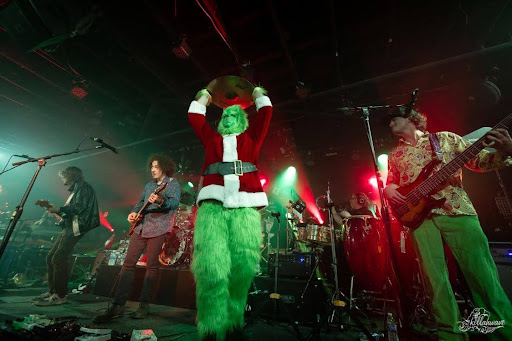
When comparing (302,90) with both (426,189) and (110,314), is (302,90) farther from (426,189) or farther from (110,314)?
(110,314)

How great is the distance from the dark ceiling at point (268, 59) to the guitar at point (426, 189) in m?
4.03

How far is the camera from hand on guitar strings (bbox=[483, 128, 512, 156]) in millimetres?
1943

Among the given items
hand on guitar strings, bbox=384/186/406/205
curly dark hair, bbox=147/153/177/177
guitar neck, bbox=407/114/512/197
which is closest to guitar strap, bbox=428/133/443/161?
guitar neck, bbox=407/114/512/197

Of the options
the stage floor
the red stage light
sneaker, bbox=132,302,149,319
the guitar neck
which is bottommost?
the stage floor

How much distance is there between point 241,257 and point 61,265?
4.37 metres

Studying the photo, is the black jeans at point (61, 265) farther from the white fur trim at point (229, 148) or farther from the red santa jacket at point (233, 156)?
the white fur trim at point (229, 148)

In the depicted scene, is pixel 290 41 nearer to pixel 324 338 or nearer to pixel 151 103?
pixel 151 103

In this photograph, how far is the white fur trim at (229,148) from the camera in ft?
7.27

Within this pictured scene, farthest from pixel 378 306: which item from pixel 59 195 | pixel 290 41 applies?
pixel 59 195

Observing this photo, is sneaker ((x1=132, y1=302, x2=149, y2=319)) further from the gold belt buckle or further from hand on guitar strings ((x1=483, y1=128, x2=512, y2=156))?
hand on guitar strings ((x1=483, y1=128, x2=512, y2=156))

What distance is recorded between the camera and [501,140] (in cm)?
196

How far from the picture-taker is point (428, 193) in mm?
2342

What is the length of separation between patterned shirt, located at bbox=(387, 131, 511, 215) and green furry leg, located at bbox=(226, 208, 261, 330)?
1937mm

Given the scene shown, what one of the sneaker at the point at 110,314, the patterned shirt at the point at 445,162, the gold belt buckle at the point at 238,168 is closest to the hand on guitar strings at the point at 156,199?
the sneaker at the point at 110,314
